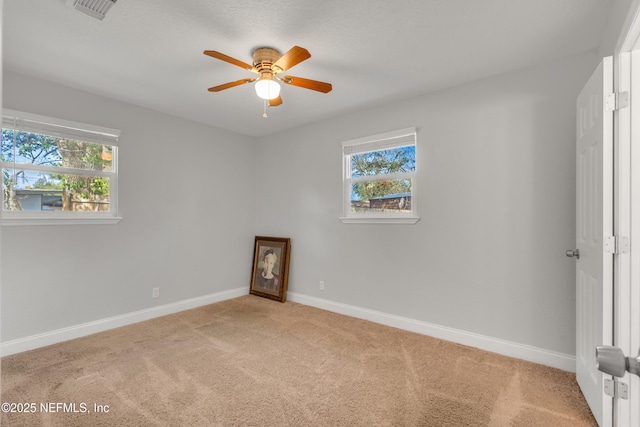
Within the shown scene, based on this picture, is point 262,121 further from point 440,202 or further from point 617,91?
point 617,91

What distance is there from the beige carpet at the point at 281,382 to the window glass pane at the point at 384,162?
1787 millimetres

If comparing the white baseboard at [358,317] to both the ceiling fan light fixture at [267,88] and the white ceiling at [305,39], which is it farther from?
the ceiling fan light fixture at [267,88]

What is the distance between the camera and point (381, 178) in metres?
3.77

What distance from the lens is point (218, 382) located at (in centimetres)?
244

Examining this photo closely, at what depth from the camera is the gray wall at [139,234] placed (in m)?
2.99

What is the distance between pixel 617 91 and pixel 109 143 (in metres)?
4.33

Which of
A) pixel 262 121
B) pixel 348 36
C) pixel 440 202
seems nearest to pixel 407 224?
pixel 440 202

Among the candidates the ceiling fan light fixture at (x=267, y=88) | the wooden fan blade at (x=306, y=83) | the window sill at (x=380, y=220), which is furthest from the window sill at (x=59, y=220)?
the window sill at (x=380, y=220)

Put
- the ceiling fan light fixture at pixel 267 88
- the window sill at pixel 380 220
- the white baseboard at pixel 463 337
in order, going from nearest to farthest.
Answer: the ceiling fan light fixture at pixel 267 88, the white baseboard at pixel 463 337, the window sill at pixel 380 220

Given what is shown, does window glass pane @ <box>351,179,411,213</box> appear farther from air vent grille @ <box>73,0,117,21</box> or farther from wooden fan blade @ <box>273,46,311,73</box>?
air vent grille @ <box>73,0,117,21</box>

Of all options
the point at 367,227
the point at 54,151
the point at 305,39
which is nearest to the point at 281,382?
the point at 367,227

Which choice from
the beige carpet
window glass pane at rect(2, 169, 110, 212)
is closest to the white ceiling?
window glass pane at rect(2, 169, 110, 212)

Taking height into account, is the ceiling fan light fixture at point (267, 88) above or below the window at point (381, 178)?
above

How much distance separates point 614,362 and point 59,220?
403 cm
